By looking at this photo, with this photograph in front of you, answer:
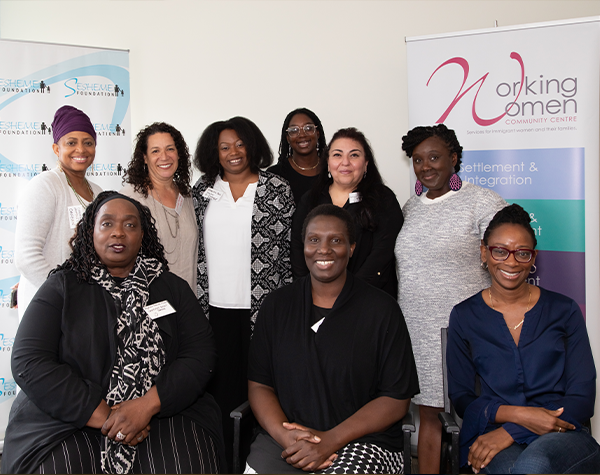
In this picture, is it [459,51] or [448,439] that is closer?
[448,439]

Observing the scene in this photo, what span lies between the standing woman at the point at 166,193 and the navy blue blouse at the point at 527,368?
164cm

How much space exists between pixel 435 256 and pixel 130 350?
158 cm

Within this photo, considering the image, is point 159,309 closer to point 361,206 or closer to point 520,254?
point 361,206

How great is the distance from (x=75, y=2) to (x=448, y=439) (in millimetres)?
4547

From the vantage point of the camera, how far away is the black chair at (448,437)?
1.92 m

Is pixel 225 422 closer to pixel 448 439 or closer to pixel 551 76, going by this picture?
pixel 448 439

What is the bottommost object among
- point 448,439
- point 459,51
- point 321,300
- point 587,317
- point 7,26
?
point 448,439

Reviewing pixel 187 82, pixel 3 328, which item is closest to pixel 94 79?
pixel 187 82

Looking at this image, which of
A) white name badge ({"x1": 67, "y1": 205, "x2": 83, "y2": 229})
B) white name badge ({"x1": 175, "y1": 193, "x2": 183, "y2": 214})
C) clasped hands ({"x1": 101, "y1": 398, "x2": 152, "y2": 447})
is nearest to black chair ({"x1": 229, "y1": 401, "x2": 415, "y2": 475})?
clasped hands ({"x1": 101, "y1": 398, "x2": 152, "y2": 447})

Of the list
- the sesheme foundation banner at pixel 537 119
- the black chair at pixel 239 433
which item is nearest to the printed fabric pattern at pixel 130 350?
the black chair at pixel 239 433

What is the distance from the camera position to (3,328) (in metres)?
3.71

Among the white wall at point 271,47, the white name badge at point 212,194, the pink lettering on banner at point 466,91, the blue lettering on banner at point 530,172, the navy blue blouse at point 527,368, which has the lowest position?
the navy blue blouse at point 527,368

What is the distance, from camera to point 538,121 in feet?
10.8

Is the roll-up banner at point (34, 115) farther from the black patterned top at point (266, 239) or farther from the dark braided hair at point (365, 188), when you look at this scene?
the dark braided hair at point (365, 188)
